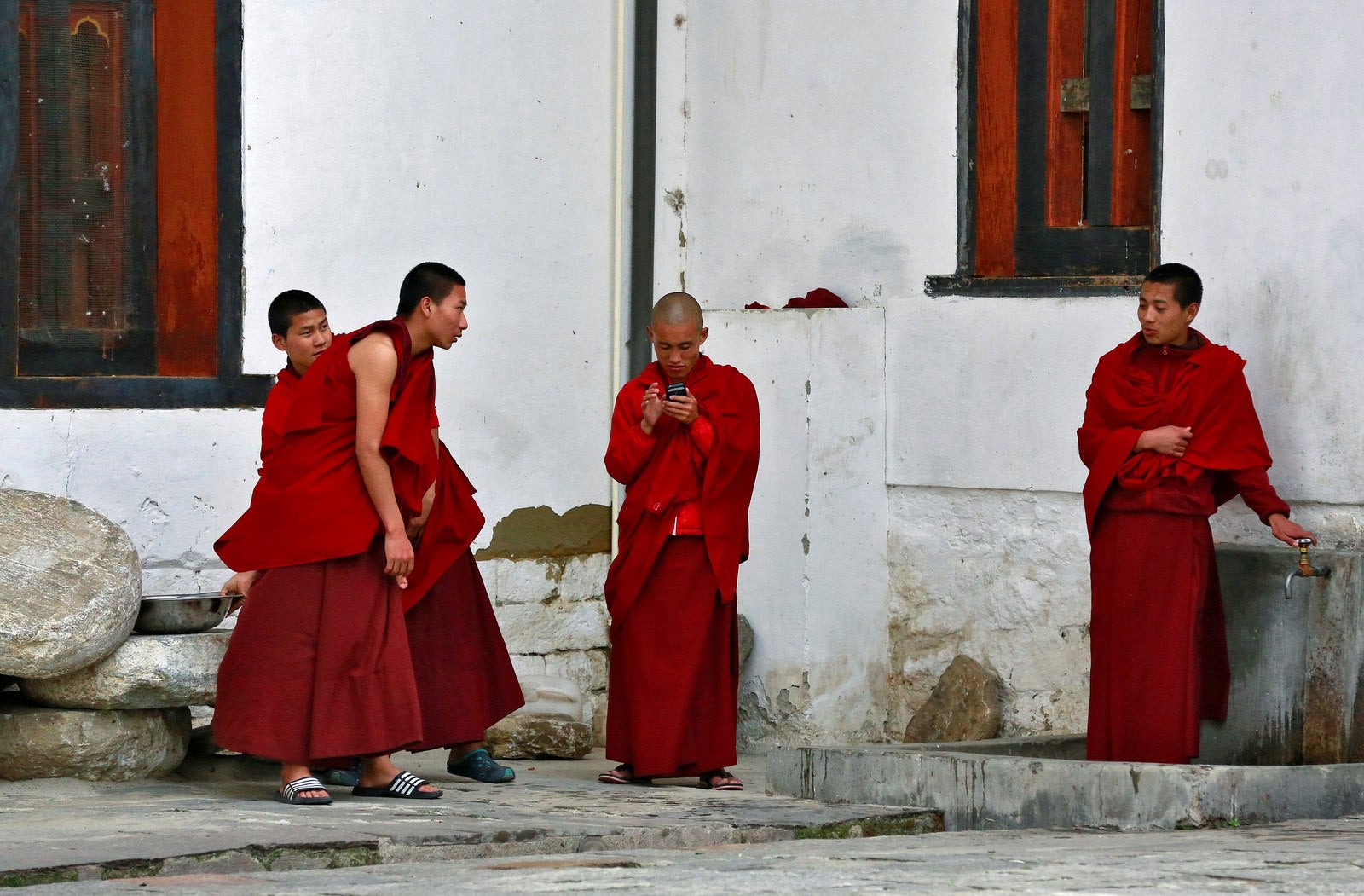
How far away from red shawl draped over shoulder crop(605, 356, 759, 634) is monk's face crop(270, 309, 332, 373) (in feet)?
3.02

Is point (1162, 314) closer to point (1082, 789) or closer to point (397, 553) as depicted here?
point (1082, 789)

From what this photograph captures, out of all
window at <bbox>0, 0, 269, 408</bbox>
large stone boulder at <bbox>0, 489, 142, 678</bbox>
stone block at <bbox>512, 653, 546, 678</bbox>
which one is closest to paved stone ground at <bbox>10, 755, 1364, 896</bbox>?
large stone boulder at <bbox>0, 489, 142, 678</bbox>

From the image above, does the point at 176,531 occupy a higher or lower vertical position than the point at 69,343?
lower

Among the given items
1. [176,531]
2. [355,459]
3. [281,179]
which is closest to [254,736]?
[355,459]

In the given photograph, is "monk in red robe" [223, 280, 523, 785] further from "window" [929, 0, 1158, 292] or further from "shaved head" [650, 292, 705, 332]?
"window" [929, 0, 1158, 292]

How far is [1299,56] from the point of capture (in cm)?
585

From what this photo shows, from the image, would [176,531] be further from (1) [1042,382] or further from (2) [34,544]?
(1) [1042,382]

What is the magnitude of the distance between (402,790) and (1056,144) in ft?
10.5

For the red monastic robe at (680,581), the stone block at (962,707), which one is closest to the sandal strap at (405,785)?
the red monastic robe at (680,581)

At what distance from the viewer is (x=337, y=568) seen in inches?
204

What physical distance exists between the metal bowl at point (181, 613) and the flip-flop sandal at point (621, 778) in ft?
4.07

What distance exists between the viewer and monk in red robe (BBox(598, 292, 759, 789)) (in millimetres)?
5824

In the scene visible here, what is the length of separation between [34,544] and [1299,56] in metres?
3.92

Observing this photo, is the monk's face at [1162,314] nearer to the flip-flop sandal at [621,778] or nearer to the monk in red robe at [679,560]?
the monk in red robe at [679,560]
